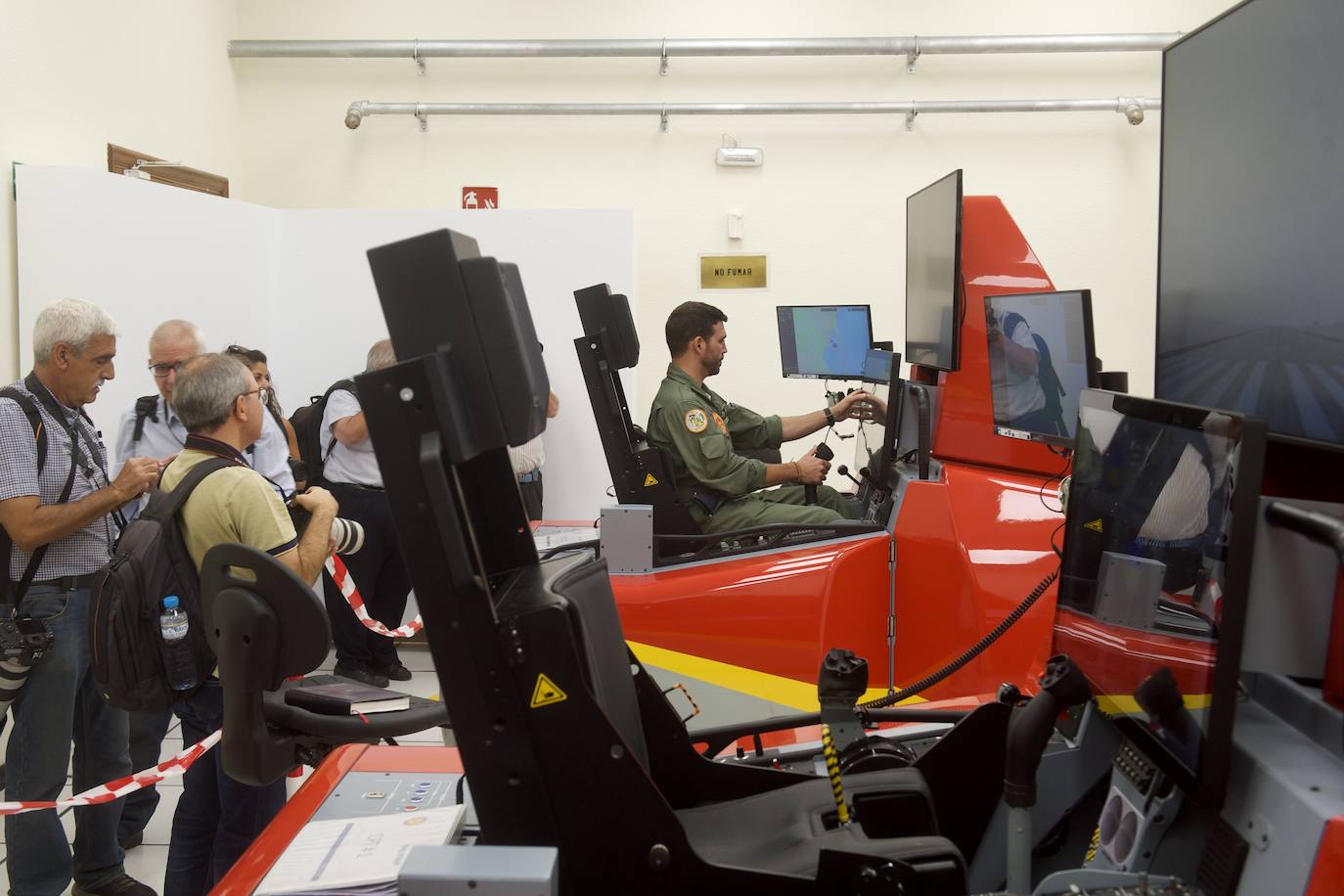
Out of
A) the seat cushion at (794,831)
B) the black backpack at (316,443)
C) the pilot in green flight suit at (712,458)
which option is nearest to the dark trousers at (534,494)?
the black backpack at (316,443)

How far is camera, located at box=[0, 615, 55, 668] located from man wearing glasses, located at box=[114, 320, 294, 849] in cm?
67

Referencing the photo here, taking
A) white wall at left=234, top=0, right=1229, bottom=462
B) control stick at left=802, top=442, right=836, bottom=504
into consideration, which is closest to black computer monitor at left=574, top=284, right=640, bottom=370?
control stick at left=802, top=442, right=836, bottom=504

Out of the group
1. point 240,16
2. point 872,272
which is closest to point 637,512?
point 872,272

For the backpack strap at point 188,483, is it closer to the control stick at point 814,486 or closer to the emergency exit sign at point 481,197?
the control stick at point 814,486

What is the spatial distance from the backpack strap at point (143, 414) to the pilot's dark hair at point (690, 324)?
2.06 meters

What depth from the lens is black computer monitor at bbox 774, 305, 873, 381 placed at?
4770 mm

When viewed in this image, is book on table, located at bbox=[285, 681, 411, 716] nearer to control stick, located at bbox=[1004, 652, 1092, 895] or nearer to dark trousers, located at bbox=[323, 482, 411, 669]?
control stick, located at bbox=[1004, 652, 1092, 895]

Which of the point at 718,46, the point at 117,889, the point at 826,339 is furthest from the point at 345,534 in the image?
the point at 718,46

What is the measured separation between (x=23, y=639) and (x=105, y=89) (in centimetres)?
400

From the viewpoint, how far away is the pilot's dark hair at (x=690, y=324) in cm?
458

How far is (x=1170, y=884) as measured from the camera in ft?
4.48

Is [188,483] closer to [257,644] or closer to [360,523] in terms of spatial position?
[257,644]

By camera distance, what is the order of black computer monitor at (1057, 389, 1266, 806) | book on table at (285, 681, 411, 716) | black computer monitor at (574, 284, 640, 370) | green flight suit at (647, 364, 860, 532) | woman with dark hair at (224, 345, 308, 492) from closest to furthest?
black computer monitor at (1057, 389, 1266, 806), book on table at (285, 681, 411, 716), black computer monitor at (574, 284, 640, 370), green flight suit at (647, 364, 860, 532), woman with dark hair at (224, 345, 308, 492)

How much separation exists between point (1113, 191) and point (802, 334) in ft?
11.1
